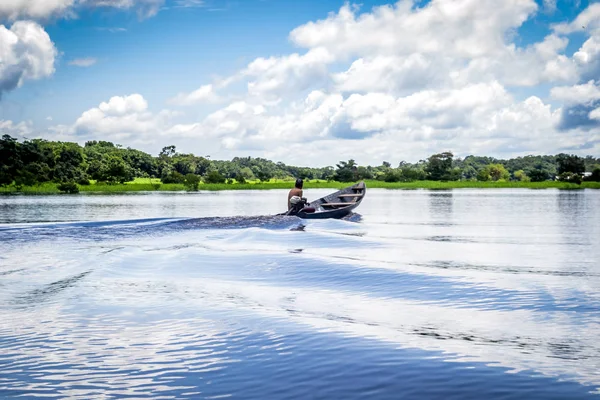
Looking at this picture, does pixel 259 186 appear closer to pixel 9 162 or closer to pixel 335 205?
pixel 9 162

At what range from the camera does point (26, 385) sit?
325 inches

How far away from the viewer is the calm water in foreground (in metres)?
8.43

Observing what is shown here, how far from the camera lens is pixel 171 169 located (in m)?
140

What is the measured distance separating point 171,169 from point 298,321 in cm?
13233

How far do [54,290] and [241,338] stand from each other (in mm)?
7219

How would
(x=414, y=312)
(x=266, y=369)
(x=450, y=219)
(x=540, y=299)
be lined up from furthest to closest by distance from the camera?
(x=450, y=219) < (x=540, y=299) < (x=414, y=312) < (x=266, y=369)

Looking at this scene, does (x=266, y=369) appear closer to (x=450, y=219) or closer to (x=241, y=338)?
(x=241, y=338)

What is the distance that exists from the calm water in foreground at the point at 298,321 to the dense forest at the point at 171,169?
268ft

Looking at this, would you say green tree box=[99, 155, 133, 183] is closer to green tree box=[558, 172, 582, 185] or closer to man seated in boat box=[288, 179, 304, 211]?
man seated in boat box=[288, 179, 304, 211]

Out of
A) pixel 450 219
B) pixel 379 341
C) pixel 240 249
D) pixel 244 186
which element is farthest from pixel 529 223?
pixel 244 186

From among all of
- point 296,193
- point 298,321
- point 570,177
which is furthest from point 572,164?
point 298,321

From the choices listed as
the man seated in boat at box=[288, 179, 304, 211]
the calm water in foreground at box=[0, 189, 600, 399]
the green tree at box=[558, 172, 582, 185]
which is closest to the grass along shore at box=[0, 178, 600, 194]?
the green tree at box=[558, 172, 582, 185]

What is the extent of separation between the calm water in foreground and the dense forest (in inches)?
3220

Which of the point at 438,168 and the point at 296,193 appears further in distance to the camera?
the point at 438,168
